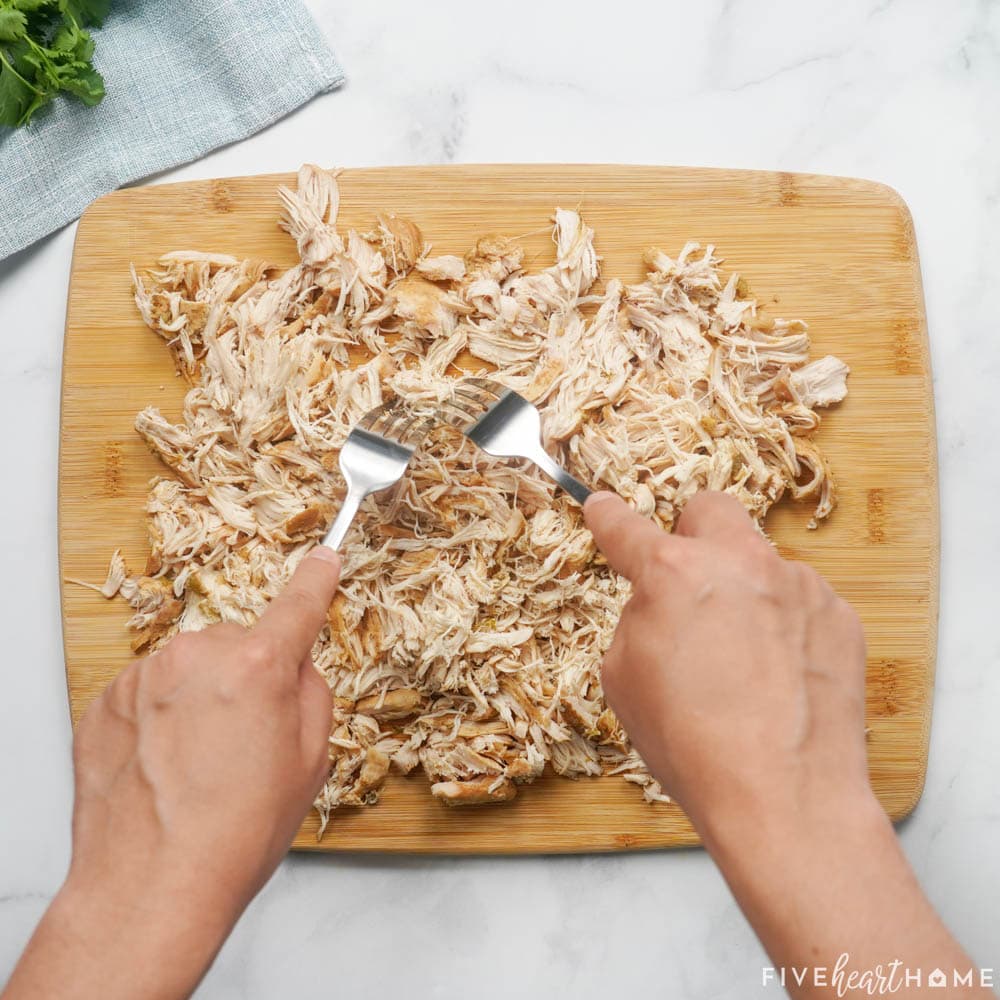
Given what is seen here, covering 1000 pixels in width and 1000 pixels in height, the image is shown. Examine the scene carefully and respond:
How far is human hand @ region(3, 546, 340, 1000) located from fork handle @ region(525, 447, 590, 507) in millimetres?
675

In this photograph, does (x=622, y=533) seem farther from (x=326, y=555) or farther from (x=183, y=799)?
(x=183, y=799)

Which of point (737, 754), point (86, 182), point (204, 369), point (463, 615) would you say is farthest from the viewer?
point (86, 182)

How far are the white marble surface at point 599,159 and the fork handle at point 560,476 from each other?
1021 mm

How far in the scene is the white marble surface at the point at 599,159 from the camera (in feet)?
8.25

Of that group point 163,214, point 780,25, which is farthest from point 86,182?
point 780,25

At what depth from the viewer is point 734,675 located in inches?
59.1

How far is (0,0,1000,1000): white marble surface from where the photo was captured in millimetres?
2516

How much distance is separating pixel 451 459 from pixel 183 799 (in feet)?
3.69

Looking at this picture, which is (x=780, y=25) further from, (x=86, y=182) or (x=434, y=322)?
(x=86, y=182)

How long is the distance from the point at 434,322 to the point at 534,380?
31 centimetres

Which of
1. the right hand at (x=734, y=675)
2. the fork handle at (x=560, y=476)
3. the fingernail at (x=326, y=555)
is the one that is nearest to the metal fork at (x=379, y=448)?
the fork handle at (x=560, y=476)

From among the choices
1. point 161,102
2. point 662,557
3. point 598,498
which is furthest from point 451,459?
point 161,102

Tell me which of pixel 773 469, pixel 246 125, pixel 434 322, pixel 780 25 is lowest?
pixel 773 469

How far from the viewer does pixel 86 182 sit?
2.64m
